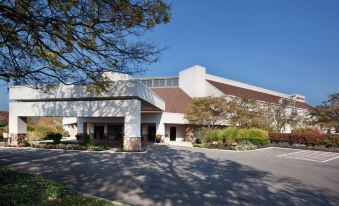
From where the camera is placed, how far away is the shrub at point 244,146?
27.4 metres

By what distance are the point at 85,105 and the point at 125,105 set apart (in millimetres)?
3646

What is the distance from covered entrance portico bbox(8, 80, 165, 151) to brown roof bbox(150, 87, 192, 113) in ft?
28.1

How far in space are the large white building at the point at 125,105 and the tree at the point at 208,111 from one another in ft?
8.04

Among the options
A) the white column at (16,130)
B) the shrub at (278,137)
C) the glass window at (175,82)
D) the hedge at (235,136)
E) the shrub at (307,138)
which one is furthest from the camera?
the glass window at (175,82)

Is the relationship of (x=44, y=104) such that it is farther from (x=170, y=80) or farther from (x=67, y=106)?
(x=170, y=80)

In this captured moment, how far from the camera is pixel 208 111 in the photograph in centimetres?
3534

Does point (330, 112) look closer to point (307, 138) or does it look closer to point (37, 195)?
point (307, 138)

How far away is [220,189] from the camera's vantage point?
10383 mm

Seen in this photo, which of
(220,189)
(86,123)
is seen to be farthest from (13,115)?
(220,189)

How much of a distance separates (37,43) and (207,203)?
6398mm

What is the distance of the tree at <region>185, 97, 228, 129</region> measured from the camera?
35188mm

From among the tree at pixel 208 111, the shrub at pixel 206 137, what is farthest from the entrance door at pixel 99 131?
the shrub at pixel 206 137

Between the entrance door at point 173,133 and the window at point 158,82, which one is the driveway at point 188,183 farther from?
the window at point 158,82

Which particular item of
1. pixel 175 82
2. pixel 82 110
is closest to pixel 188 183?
pixel 82 110
